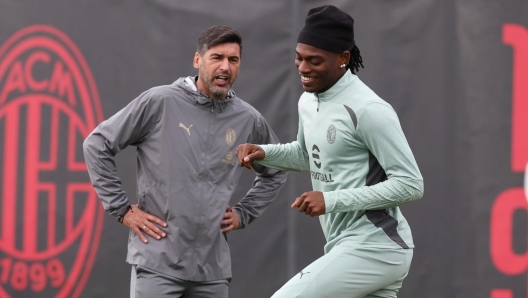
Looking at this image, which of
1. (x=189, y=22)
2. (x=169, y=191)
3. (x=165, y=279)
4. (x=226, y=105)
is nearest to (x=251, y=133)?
(x=226, y=105)

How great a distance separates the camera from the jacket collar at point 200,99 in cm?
473

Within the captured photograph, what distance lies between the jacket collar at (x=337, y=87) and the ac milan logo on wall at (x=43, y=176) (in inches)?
93.0

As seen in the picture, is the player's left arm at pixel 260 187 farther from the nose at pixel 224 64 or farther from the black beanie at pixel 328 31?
the black beanie at pixel 328 31

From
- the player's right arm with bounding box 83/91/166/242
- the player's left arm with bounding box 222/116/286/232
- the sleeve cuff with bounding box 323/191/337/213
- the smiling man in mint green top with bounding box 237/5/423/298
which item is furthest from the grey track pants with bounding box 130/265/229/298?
the sleeve cuff with bounding box 323/191/337/213

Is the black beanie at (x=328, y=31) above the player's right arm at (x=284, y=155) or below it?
above

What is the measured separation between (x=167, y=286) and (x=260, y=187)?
0.94m

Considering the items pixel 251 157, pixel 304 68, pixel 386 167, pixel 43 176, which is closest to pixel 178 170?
pixel 251 157

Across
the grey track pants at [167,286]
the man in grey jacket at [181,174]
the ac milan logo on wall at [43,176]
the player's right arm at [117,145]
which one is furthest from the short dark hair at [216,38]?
the ac milan logo on wall at [43,176]

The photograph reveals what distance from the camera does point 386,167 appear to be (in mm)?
3762

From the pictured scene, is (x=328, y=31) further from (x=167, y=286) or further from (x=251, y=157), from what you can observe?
(x=167, y=286)

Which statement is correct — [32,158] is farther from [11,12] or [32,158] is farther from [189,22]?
[189,22]

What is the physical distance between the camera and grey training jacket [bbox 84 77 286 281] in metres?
4.59

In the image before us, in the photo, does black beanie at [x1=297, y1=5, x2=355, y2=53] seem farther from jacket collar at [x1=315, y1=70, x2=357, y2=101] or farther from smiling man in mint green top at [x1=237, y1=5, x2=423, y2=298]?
jacket collar at [x1=315, y1=70, x2=357, y2=101]

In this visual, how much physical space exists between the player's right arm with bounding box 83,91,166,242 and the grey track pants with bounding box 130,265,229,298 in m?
0.24
